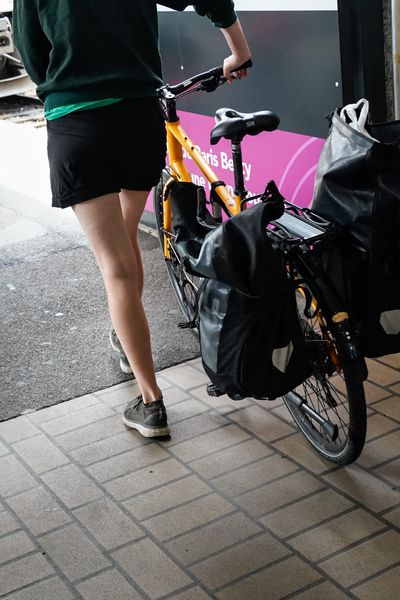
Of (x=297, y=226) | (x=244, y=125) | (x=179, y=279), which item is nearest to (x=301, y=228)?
(x=297, y=226)

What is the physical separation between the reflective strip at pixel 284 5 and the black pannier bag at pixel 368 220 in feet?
4.23

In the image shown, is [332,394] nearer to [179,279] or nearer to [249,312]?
[249,312]

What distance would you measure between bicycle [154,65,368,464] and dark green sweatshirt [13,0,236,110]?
0.43 metres

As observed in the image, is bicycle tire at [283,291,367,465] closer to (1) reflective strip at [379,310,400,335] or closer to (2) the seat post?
(1) reflective strip at [379,310,400,335]

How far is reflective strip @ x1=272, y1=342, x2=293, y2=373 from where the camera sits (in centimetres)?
316

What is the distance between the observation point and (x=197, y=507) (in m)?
3.38

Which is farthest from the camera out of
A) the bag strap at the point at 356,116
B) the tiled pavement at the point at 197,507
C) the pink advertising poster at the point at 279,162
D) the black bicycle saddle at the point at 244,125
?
the pink advertising poster at the point at 279,162

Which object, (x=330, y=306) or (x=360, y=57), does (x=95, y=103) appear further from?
(x=360, y=57)

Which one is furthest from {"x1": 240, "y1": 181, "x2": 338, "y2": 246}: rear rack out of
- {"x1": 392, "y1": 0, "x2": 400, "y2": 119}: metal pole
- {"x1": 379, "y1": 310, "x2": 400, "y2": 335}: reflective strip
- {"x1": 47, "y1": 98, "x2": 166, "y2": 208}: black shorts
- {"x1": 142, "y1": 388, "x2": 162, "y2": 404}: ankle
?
{"x1": 392, "y1": 0, "x2": 400, "y2": 119}: metal pole

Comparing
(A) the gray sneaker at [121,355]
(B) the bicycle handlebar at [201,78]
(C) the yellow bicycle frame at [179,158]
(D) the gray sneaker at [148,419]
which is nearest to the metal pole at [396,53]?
(B) the bicycle handlebar at [201,78]

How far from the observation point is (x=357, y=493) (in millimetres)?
3361

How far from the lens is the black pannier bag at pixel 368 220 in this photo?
10.3 feet

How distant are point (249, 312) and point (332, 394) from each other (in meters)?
0.68

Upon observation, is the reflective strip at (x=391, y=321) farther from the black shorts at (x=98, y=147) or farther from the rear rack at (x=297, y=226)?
the black shorts at (x=98, y=147)
